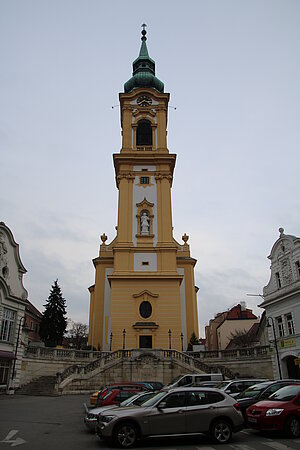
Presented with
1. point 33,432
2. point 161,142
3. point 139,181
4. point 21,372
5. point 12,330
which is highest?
point 161,142

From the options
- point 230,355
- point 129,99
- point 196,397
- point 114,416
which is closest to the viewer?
point 114,416

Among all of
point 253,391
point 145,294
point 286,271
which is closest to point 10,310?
point 145,294

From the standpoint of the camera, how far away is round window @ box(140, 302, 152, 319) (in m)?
40.4

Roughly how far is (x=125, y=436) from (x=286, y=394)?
5475 mm

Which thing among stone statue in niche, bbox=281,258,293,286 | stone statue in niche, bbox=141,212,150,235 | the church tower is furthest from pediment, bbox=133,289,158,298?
stone statue in niche, bbox=281,258,293,286

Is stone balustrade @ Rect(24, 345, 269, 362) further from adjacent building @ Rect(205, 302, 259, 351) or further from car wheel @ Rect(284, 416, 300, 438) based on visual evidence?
adjacent building @ Rect(205, 302, 259, 351)

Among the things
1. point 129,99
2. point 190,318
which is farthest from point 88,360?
point 129,99

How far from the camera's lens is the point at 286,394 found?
41.2ft

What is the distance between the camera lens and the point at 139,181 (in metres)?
46.8

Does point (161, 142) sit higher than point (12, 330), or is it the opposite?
point (161, 142)

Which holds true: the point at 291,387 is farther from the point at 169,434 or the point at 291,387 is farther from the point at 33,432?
the point at 33,432

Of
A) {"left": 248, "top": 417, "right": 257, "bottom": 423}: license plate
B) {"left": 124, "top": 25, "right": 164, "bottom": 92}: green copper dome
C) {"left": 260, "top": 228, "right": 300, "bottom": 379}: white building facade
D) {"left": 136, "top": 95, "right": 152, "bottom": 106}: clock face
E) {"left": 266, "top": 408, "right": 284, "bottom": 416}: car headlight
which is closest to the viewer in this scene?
{"left": 266, "top": 408, "right": 284, "bottom": 416}: car headlight

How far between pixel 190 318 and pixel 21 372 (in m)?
19.2

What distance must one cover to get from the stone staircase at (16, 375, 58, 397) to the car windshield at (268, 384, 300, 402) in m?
18.4
